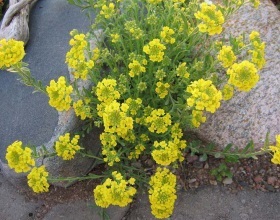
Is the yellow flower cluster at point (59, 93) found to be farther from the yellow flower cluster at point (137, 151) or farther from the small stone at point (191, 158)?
the small stone at point (191, 158)

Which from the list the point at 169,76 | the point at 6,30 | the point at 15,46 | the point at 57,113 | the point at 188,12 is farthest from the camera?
the point at 6,30

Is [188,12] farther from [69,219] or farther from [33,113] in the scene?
[69,219]

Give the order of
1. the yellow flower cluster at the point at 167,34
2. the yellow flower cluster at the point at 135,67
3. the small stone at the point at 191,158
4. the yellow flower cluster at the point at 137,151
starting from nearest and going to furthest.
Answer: the yellow flower cluster at the point at 135,67, the yellow flower cluster at the point at 167,34, the yellow flower cluster at the point at 137,151, the small stone at the point at 191,158

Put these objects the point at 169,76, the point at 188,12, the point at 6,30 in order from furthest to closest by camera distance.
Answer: the point at 6,30
the point at 188,12
the point at 169,76

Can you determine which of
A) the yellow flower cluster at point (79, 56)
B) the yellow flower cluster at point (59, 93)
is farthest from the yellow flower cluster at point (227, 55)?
the yellow flower cluster at point (59, 93)

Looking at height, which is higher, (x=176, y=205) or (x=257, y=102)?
(x=257, y=102)

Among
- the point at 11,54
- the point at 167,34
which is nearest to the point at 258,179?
the point at 167,34

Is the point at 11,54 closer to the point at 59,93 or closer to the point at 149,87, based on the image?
the point at 59,93

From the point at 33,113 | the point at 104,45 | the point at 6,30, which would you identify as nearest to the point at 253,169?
the point at 104,45
